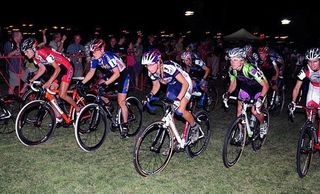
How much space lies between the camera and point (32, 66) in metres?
10.5

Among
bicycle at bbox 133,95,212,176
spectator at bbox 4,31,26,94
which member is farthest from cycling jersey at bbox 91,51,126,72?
spectator at bbox 4,31,26,94

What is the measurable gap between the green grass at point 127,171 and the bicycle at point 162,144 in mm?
186

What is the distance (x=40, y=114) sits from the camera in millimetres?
6801

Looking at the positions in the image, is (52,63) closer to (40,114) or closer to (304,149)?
(40,114)

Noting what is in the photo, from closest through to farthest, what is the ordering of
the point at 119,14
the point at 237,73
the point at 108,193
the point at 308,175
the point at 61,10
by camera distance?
the point at 108,193 < the point at 308,175 < the point at 237,73 < the point at 61,10 < the point at 119,14

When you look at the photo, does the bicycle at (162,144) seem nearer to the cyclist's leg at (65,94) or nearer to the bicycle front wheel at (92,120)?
the bicycle front wheel at (92,120)

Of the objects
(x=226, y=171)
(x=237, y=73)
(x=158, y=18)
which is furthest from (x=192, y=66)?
(x=158, y=18)

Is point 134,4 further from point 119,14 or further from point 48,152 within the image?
point 48,152

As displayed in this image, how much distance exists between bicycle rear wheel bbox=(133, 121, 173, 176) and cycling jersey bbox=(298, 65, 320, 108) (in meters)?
2.81

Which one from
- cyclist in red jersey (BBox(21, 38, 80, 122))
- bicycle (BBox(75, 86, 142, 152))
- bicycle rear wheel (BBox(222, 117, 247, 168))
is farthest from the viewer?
cyclist in red jersey (BBox(21, 38, 80, 122))

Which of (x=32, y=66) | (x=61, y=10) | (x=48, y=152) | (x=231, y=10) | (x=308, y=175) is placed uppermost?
(x=231, y=10)

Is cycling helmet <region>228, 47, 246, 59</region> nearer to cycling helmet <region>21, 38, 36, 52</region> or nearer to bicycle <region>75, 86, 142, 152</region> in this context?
bicycle <region>75, 86, 142, 152</region>

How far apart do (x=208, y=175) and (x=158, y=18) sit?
43924mm

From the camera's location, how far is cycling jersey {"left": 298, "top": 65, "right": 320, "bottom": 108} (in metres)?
6.20
